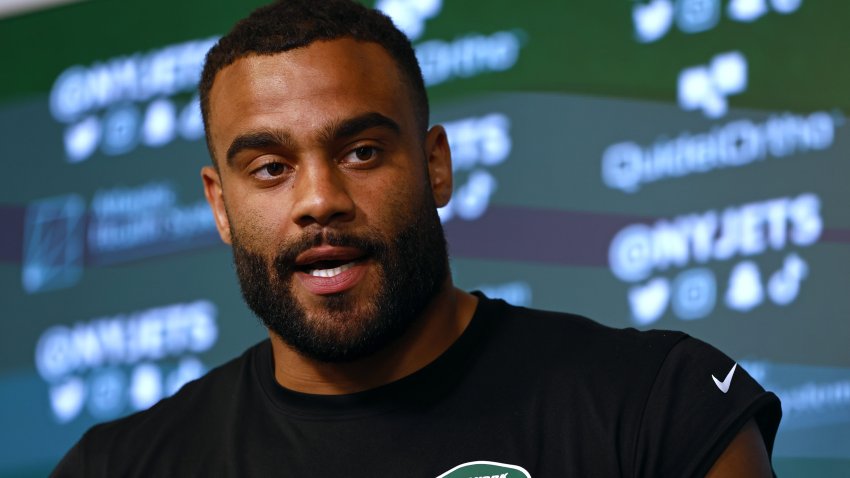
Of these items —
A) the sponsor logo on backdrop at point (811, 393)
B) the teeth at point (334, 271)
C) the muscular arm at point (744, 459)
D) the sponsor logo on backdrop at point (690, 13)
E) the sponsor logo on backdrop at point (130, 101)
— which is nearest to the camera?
the muscular arm at point (744, 459)

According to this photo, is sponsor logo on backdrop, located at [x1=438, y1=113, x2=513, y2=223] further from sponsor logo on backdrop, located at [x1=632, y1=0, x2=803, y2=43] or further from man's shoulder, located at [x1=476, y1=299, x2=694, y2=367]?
man's shoulder, located at [x1=476, y1=299, x2=694, y2=367]

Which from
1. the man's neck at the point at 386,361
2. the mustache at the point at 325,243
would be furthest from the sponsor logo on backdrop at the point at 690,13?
the mustache at the point at 325,243

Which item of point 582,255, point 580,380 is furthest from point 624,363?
point 582,255

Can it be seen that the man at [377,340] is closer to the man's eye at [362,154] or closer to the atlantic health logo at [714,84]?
the man's eye at [362,154]

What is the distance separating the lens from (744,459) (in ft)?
4.51

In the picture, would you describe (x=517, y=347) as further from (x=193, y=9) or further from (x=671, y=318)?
(x=193, y=9)

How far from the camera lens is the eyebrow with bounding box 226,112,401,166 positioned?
150 centimetres

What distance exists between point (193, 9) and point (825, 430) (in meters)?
1.63

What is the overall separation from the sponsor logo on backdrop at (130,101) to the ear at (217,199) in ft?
3.33

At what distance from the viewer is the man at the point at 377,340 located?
1447 millimetres

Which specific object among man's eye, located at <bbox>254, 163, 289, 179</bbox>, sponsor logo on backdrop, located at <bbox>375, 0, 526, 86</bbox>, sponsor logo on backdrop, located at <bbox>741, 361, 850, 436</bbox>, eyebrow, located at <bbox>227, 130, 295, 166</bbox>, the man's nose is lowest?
sponsor logo on backdrop, located at <bbox>741, 361, 850, 436</bbox>

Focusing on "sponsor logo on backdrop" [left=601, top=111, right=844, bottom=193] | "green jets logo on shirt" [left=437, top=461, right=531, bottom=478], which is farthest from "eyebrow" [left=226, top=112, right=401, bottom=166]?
"sponsor logo on backdrop" [left=601, top=111, right=844, bottom=193]

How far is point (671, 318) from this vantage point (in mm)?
2186

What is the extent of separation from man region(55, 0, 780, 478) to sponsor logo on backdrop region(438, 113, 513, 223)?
736 millimetres
